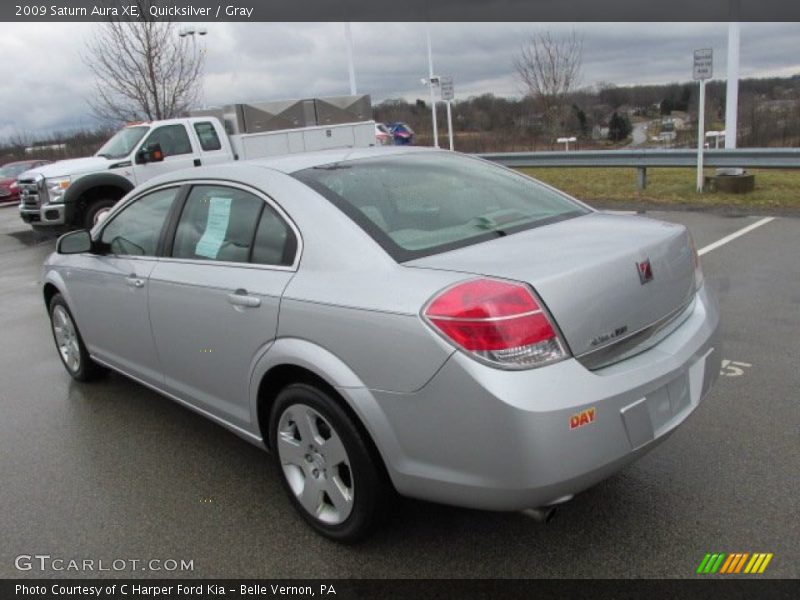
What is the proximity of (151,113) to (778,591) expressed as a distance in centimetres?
2010

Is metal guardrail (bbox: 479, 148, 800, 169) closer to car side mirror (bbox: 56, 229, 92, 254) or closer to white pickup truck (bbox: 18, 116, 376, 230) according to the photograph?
white pickup truck (bbox: 18, 116, 376, 230)

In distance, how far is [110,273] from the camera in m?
4.21

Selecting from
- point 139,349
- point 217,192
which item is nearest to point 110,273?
point 139,349

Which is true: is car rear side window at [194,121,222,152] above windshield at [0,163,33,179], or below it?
above

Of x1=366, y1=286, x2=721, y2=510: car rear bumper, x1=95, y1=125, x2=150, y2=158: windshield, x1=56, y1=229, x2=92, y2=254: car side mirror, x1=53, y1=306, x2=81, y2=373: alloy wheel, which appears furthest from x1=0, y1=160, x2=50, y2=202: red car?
x1=366, y1=286, x2=721, y2=510: car rear bumper

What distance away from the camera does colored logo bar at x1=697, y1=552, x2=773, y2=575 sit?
259cm

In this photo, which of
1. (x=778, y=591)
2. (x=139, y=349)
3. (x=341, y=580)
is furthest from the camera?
(x=139, y=349)

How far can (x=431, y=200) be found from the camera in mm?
3240

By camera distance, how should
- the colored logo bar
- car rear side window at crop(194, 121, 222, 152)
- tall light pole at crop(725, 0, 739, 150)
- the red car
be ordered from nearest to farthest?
the colored logo bar < car rear side window at crop(194, 121, 222, 152) < tall light pole at crop(725, 0, 739, 150) < the red car

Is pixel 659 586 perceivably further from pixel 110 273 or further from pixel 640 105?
pixel 640 105

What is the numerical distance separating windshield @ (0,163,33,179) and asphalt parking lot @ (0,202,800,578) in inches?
868

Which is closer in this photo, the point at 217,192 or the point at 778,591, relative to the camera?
the point at 778,591

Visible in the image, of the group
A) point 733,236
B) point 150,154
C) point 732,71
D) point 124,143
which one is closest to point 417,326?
point 733,236

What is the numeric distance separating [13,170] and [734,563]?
2670cm
